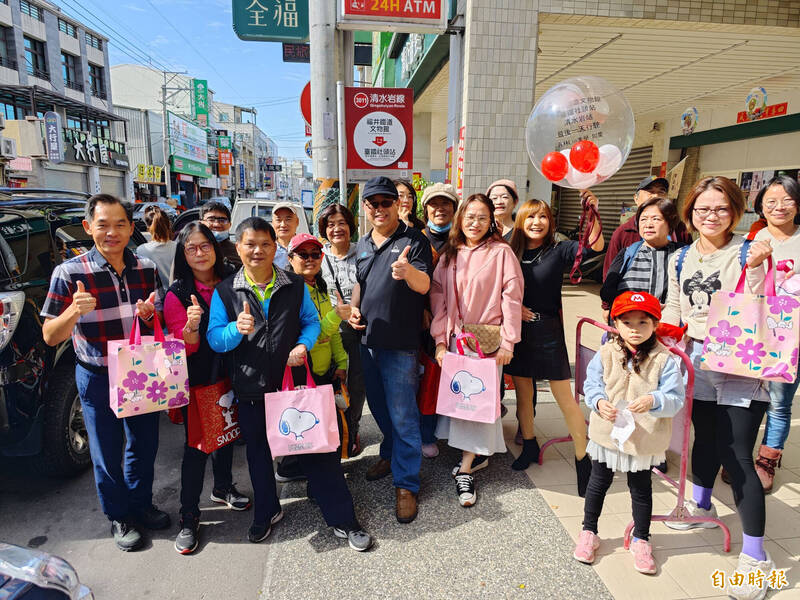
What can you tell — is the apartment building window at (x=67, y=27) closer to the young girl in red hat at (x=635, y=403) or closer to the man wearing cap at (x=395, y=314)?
the man wearing cap at (x=395, y=314)

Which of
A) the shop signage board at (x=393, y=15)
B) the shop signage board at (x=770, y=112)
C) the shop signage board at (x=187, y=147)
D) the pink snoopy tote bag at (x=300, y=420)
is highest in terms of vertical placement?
the shop signage board at (x=187, y=147)

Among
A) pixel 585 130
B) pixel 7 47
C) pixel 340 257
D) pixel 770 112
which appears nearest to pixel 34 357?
pixel 340 257

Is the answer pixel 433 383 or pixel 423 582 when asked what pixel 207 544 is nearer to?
pixel 423 582

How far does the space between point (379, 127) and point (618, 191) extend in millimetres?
9991

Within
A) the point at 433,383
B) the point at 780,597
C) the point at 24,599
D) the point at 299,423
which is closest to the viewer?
the point at 24,599

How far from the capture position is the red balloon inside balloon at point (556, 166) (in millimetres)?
3504

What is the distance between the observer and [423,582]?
93.9 inches

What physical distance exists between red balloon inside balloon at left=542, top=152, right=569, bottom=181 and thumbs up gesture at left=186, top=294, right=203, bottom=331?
2590 mm

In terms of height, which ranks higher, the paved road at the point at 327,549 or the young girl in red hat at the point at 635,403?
the young girl in red hat at the point at 635,403

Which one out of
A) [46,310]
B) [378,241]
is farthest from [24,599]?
[378,241]

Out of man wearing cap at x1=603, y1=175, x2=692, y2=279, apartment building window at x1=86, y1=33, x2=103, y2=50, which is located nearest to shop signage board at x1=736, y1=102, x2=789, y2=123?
man wearing cap at x1=603, y1=175, x2=692, y2=279

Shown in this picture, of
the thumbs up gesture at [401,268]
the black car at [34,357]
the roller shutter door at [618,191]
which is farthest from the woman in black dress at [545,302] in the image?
the roller shutter door at [618,191]

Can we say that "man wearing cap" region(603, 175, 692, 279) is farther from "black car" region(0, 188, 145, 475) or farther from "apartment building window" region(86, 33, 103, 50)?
"apartment building window" region(86, 33, 103, 50)

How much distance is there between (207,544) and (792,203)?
3.81m
